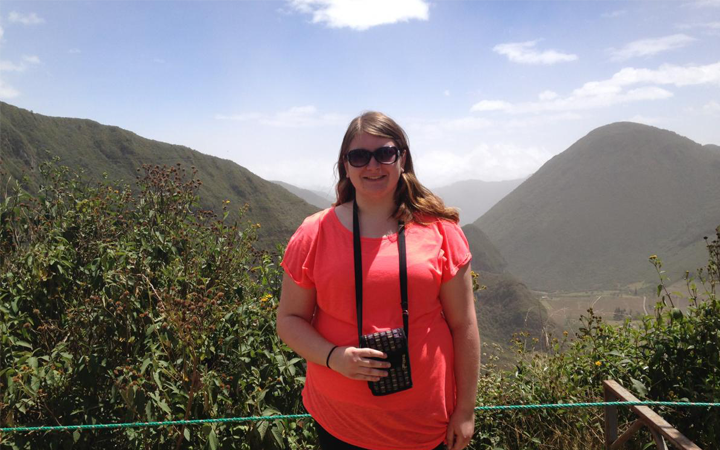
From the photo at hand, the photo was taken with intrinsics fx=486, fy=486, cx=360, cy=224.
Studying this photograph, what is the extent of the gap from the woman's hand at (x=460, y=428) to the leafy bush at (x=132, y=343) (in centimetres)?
92

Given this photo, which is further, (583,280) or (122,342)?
(583,280)

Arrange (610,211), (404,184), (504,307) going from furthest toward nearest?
(610,211) < (504,307) < (404,184)

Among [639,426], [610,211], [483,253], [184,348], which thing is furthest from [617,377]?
[610,211]

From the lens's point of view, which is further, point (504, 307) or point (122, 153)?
point (122, 153)

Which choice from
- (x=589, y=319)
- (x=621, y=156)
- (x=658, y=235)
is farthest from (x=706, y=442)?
(x=621, y=156)

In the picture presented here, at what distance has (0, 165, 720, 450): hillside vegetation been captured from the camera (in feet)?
7.82

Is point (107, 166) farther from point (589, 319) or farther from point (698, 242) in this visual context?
point (698, 242)

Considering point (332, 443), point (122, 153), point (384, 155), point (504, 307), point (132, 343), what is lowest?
point (504, 307)

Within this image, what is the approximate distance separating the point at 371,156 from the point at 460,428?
1.05 metres

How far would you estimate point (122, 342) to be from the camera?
2660mm

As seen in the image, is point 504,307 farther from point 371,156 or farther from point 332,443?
point 371,156

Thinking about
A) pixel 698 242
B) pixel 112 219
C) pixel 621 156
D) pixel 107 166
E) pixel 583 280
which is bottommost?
pixel 583 280

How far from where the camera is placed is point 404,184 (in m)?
1.93

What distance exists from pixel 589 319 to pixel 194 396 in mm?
2614
